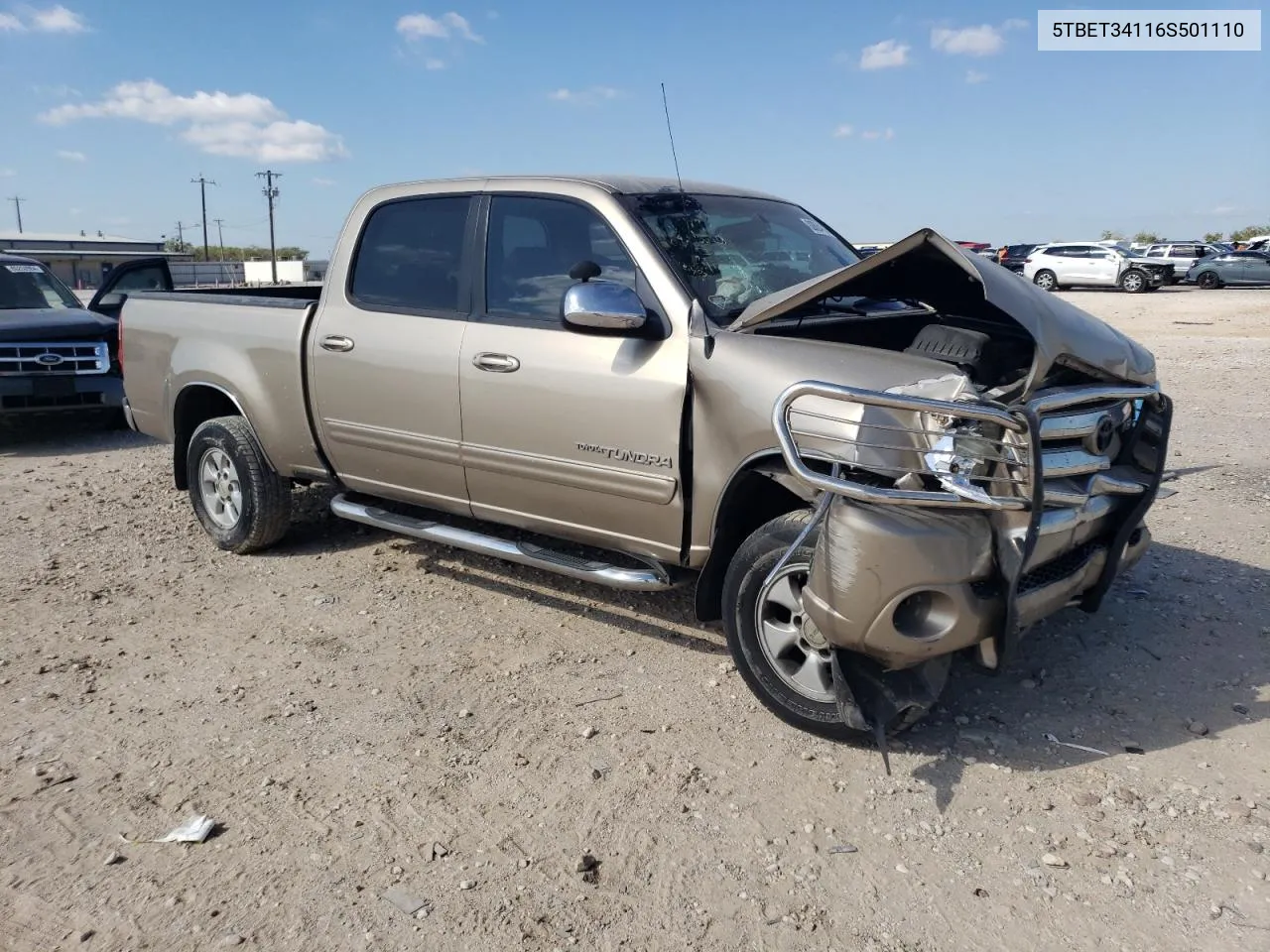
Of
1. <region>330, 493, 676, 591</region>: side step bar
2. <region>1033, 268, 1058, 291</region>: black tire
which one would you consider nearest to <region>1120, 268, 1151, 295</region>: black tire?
<region>1033, 268, 1058, 291</region>: black tire

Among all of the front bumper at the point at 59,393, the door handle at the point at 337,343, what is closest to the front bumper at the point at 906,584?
the door handle at the point at 337,343

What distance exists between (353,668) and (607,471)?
1379 mm

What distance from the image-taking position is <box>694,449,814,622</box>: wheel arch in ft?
12.2

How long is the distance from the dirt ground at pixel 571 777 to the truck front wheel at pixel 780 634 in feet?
0.46

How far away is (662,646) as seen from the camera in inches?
174

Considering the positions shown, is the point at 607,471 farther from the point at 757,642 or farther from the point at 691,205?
the point at 691,205

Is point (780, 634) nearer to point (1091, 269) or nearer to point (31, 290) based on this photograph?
point (31, 290)

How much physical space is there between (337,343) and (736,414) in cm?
230

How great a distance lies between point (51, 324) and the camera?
9.27 meters

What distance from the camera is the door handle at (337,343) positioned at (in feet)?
16.1

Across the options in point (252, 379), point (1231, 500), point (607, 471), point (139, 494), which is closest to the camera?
point (607, 471)

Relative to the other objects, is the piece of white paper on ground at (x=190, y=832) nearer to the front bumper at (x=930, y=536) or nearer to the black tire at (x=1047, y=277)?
the front bumper at (x=930, y=536)

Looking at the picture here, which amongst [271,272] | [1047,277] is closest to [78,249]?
[271,272]

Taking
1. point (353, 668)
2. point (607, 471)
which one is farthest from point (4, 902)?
point (607, 471)
